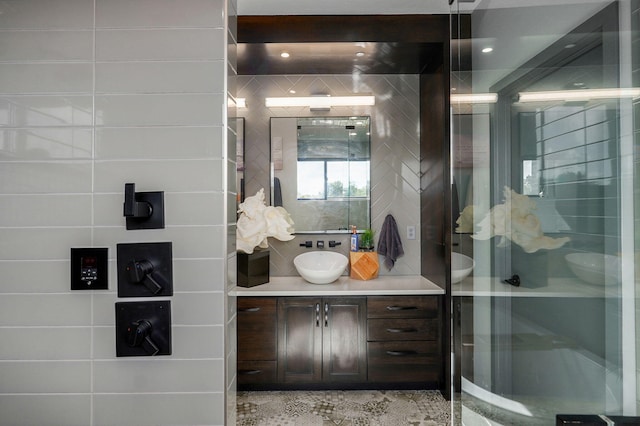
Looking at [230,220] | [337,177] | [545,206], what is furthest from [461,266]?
[337,177]

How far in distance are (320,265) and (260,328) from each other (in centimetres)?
69

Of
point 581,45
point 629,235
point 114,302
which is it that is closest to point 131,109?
point 114,302

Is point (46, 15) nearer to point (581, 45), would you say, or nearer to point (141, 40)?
point (141, 40)

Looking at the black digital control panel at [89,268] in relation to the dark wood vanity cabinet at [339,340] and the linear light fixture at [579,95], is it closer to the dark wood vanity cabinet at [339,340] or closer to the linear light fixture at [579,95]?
the linear light fixture at [579,95]

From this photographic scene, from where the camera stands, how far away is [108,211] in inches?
47.7

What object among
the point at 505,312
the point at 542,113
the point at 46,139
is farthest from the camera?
the point at 46,139

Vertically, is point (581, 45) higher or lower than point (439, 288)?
higher

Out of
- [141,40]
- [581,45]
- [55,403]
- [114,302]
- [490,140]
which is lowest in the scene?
[55,403]

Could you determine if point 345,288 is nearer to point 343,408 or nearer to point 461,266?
point 343,408

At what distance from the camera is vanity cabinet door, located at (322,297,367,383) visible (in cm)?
270

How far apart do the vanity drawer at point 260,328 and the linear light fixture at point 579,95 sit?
7.28ft

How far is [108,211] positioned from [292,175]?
2073 mm

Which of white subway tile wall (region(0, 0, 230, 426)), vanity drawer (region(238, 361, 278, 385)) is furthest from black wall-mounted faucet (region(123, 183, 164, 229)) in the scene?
vanity drawer (region(238, 361, 278, 385))

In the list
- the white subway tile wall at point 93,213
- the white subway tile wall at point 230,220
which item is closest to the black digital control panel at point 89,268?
the white subway tile wall at point 93,213
